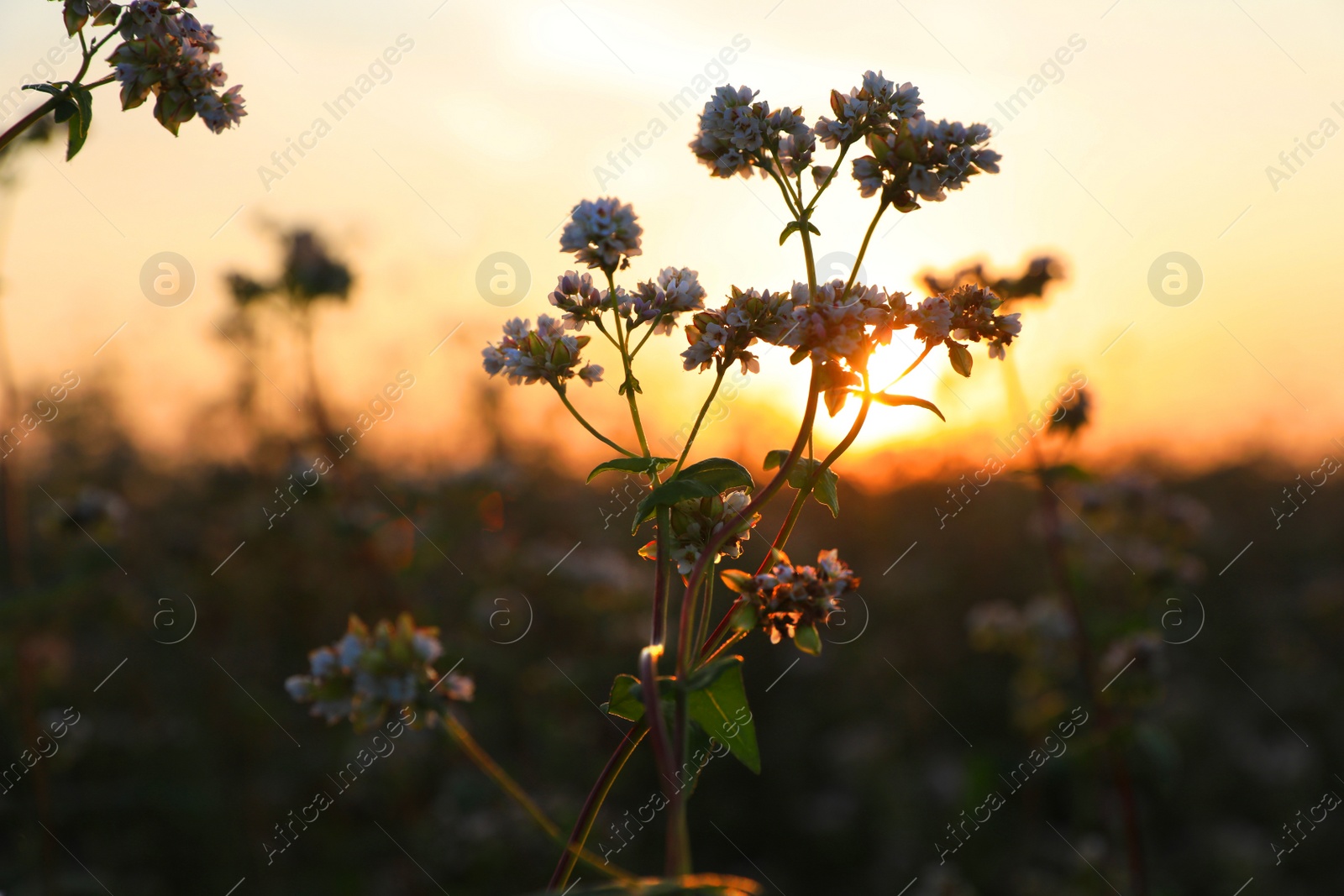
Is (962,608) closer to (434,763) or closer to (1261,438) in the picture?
(434,763)

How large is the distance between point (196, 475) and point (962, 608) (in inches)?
356

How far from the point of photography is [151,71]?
2.16 metres

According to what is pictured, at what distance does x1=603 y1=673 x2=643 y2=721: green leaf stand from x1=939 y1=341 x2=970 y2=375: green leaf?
109 centimetres

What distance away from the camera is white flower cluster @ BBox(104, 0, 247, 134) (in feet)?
6.95

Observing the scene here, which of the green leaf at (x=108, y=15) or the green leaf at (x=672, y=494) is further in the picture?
the green leaf at (x=108, y=15)

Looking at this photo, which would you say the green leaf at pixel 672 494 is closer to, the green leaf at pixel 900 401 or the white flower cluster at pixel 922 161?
the green leaf at pixel 900 401

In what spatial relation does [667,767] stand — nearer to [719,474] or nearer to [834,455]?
[719,474]

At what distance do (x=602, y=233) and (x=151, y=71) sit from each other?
126 centimetres

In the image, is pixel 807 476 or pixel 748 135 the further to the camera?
pixel 748 135

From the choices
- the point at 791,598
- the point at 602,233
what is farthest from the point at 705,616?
the point at 602,233

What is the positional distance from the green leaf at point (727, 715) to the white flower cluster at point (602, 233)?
97 cm

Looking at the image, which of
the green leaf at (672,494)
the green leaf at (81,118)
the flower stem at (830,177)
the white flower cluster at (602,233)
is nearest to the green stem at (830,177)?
the flower stem at (830,177)

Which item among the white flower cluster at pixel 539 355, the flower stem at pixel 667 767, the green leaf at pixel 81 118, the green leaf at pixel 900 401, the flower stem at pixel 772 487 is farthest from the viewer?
the white flower cluster at pixel 539 355

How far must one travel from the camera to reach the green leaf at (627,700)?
184cm
